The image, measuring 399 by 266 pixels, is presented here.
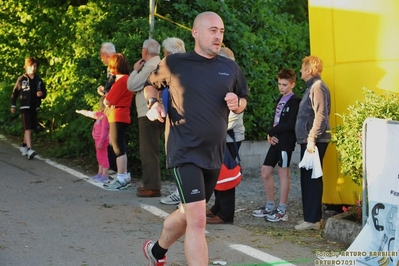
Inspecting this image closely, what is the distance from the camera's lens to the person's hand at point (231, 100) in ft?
18.1

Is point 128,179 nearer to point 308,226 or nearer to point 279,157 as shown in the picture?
point 279,157

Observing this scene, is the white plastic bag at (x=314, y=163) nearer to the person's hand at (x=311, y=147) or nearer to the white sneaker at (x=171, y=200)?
the person's hand at (x=311, y=147)

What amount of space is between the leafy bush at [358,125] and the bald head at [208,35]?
1.80 metres

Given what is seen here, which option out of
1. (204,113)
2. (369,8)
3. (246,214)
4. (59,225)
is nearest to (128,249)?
(59,225)

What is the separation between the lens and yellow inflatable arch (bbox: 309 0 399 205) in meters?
Answer: 7.47

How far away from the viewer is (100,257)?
20.8 ft

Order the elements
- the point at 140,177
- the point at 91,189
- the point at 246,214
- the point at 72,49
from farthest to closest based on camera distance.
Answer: the point at 72,49, the point at 140,177, the point at 91,189, the point at 246,214

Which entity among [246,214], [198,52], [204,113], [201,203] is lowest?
[246,214]

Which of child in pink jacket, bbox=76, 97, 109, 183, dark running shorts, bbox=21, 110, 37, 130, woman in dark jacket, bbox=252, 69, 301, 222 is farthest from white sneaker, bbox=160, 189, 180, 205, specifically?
dark running shorts, bbox=21, 110, 37, 130

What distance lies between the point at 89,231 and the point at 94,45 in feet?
14.4

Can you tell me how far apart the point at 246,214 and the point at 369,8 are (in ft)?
8.80

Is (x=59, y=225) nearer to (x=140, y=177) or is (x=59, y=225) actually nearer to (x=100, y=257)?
(x=100, y=257)

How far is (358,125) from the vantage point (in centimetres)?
680

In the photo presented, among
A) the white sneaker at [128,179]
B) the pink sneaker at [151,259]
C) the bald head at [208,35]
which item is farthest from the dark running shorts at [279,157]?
the bald head at [208,35]
